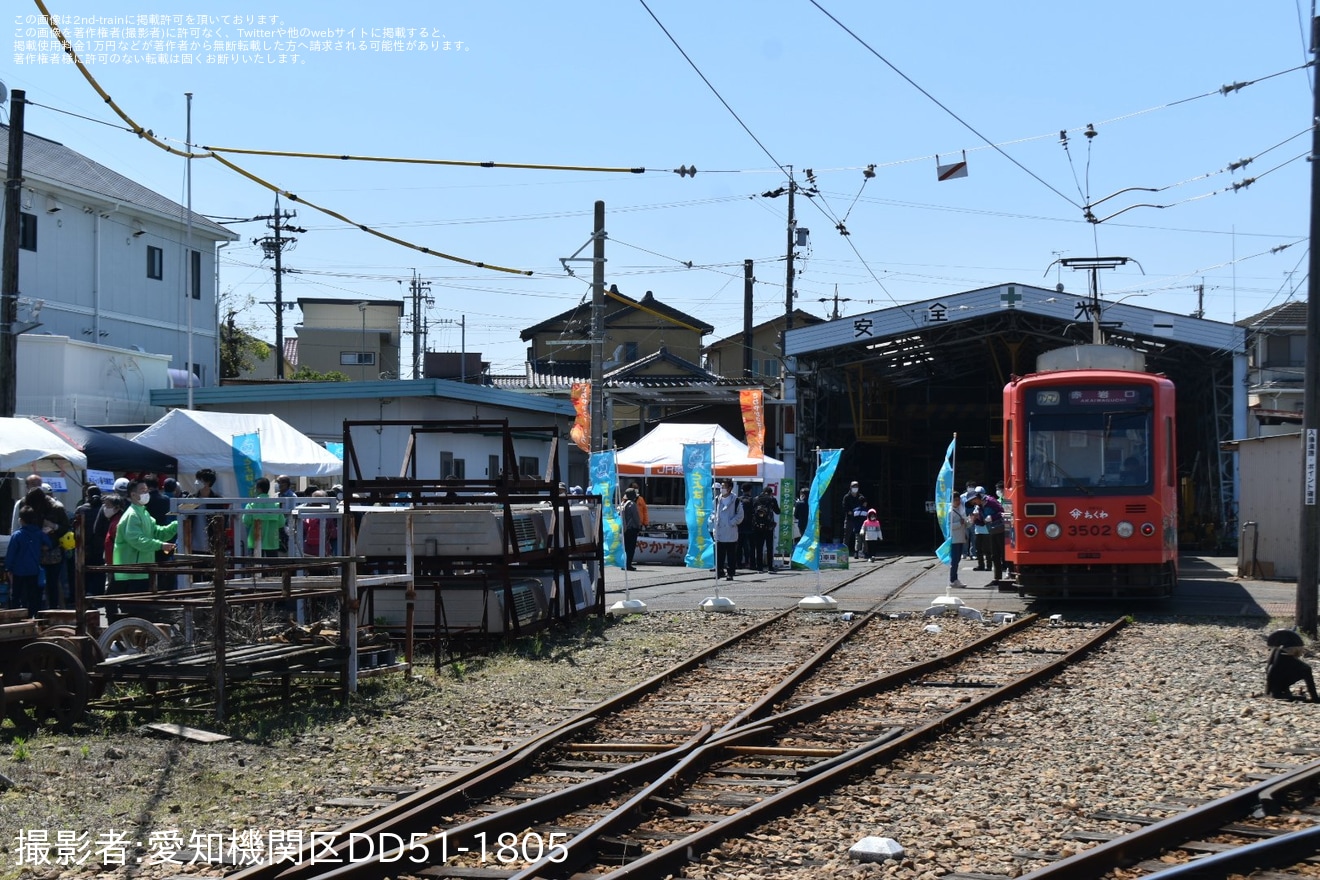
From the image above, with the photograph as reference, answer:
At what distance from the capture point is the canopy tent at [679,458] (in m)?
30.1

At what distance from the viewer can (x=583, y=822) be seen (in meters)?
6.81

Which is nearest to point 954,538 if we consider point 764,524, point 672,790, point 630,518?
point 764,524

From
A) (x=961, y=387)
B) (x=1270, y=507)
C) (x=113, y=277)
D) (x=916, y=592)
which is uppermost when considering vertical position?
(x=113, y=277)

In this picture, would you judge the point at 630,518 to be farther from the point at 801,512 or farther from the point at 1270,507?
the point at 1270,507

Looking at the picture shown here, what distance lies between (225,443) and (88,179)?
19.0 meters

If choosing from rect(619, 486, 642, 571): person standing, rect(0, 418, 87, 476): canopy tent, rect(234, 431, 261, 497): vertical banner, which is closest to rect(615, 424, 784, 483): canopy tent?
rect(619, 486, 642, 571): person standing

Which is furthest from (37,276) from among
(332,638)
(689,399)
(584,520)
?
(332,638)

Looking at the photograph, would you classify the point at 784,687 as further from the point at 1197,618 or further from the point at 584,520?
the point at 1197,618

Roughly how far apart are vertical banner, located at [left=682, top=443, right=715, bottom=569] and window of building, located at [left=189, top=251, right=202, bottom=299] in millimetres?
24664

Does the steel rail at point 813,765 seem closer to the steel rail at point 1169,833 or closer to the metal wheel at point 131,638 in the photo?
the steel rail at point 1169,833

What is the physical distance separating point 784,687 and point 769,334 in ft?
175

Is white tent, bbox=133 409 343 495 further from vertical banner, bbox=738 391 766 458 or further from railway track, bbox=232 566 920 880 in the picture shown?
vertical banner, bbox=738 391 766 458

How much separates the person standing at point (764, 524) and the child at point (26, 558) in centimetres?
1660

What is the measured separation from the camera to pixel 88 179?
35.9 metres
